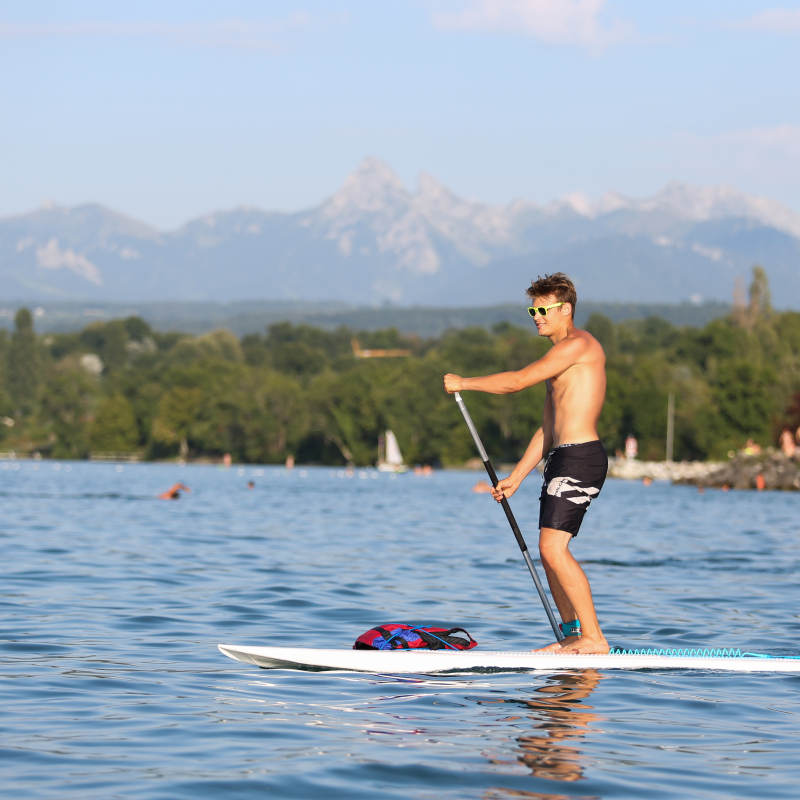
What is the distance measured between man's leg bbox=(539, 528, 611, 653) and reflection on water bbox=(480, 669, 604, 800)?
252mm

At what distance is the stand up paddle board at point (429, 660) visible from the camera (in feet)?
31.2

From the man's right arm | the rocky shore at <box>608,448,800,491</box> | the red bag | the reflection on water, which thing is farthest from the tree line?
the reflection on water

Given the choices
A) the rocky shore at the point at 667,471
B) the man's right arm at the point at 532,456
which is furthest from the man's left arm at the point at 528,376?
the rocky shore at the point at 667,471

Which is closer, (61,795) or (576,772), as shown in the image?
(61,795)

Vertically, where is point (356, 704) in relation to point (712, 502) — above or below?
above

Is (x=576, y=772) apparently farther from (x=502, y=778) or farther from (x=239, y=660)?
(x=239, y=660)

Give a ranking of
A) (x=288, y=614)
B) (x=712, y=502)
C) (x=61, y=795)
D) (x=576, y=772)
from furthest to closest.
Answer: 1. (x=712, y=502)
2. (x=288, y=614)
3. (x=576, y=772)
4. (x=61, y=795)

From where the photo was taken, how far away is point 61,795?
6.18m

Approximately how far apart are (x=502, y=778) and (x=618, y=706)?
2305 millimetres

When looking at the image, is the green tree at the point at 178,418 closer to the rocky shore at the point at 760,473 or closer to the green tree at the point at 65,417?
the green tree at the point at 65,417

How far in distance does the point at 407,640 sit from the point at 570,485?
1956 mm

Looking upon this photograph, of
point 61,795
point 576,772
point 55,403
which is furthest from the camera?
point 55,403

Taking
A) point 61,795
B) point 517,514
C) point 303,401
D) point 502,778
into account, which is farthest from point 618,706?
point 303,401

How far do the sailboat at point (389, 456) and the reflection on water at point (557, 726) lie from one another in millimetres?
105443
